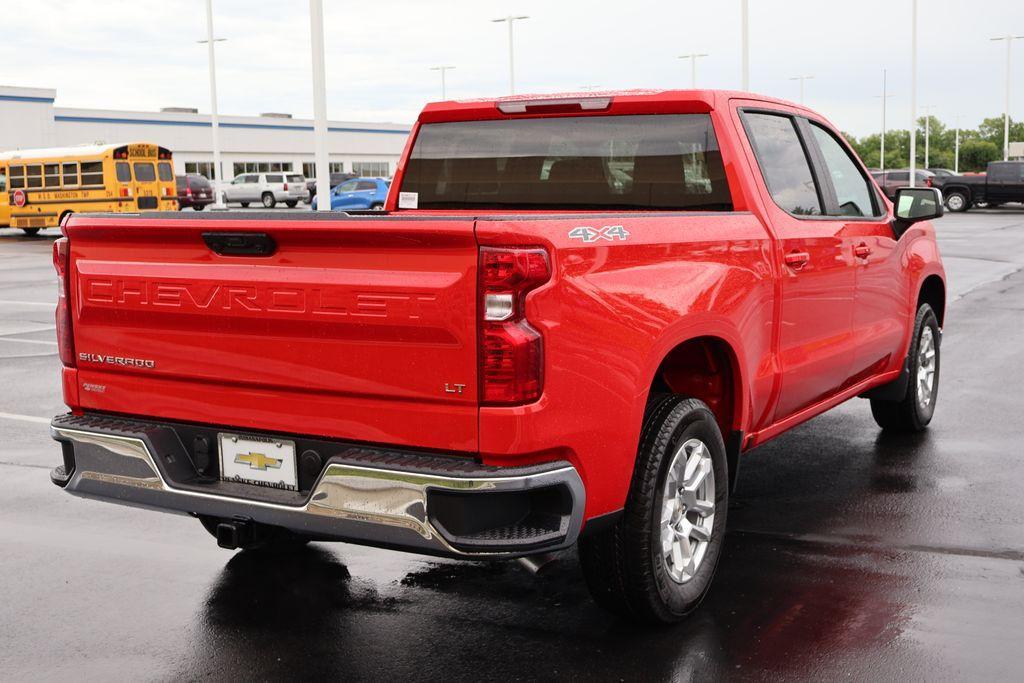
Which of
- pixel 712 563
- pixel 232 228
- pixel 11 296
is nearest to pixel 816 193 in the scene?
pixel 712 563

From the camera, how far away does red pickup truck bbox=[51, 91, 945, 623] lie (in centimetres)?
348

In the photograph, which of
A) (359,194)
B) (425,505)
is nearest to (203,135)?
(359,194)

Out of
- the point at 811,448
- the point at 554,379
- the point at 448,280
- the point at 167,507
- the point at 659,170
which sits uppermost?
the point at 659,170

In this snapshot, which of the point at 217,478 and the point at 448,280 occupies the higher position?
the point at 448,280

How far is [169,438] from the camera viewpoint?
13.2ft

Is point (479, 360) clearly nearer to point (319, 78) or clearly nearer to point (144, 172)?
point (319, 78)

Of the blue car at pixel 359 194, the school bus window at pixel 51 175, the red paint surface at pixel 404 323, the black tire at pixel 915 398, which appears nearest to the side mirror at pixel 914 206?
the black tire at pixel 915 398

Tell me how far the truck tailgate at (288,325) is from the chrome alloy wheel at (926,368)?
4420 millimetres

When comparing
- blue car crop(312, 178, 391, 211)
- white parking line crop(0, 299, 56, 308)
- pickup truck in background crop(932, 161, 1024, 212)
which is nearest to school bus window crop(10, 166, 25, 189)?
blue car crop(312, 178, 391, 211)

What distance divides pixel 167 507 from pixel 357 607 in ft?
3.08

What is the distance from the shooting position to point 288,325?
3.72 m

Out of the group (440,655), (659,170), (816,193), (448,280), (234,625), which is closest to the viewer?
(448,280)

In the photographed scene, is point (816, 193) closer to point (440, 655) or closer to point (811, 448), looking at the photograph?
point (811, 448)

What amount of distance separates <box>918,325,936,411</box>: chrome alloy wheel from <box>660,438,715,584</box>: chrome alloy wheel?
10.2ft
